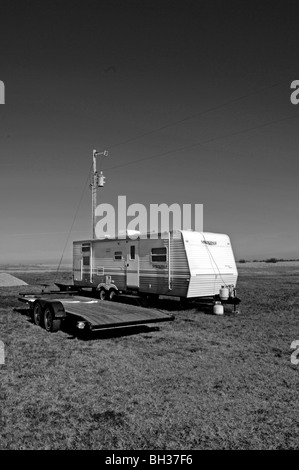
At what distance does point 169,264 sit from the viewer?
15.4 meters

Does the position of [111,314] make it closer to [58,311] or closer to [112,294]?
[58,311]

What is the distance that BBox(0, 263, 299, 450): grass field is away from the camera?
4.71 meters

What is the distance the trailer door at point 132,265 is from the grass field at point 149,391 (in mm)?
5778

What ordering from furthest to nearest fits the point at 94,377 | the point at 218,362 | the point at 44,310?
the point at 44,310 < the point at 218,362 < the point at 94,377

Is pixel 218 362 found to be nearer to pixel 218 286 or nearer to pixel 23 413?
pixel 23 413

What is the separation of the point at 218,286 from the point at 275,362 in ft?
25.4

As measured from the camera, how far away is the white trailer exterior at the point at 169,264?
1495 centimetres

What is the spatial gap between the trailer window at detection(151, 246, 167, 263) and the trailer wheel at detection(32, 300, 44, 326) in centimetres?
564

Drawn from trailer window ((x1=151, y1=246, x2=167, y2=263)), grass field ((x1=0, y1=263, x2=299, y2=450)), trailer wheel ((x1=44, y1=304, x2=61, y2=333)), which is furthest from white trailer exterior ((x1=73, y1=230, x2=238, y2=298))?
trailer wheel ((x1=44, y1=304, x2=61, y2=333))

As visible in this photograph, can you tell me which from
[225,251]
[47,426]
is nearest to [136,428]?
[47,426]

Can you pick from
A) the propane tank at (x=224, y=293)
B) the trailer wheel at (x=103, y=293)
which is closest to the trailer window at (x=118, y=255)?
the trailer wheel at (x=103, y=293)

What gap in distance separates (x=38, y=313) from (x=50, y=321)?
130 centimetres

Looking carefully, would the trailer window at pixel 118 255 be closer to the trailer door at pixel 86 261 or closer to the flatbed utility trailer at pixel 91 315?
the trailer door at pixel 86 261

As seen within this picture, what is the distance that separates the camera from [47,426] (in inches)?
197
